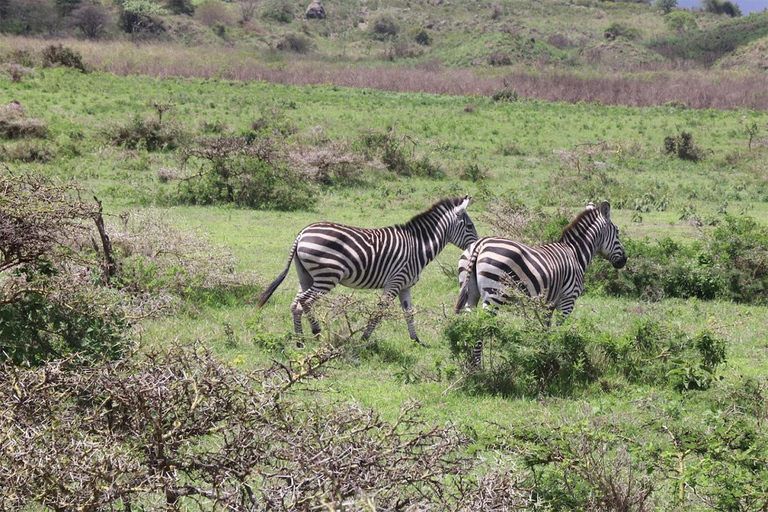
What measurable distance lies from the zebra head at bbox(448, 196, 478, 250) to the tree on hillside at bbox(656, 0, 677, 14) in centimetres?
9359

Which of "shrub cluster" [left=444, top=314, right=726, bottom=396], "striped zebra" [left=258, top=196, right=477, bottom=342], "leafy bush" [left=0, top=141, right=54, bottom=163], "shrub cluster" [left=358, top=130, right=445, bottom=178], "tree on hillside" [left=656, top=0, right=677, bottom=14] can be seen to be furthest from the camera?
"tree on hillside" [left=656, top=0, right=677, bottom=14]

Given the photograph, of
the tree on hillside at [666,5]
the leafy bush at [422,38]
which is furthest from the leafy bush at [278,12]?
the tree on hillside at [666,5]

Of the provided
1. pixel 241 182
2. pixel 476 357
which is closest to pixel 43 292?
pixel 476 357

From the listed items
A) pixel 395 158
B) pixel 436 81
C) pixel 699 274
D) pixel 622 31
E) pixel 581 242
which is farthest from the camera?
pixel 622 31

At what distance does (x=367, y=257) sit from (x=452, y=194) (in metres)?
12.1

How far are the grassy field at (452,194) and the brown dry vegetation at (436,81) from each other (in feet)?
8.76

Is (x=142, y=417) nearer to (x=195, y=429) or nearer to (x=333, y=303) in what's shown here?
(x=195, y=429)

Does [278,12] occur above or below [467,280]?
above

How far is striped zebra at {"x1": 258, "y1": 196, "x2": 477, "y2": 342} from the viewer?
911 centimetres

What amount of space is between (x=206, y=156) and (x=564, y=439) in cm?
1528

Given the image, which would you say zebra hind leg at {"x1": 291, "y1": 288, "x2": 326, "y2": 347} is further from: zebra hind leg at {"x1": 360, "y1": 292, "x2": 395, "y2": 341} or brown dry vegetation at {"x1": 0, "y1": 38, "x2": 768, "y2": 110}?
brown dry vegetation at {"x1": 0, "y1": 38, "x2": 768, "y2": 110}

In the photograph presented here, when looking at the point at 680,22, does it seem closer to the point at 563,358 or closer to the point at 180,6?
the point at 180,6

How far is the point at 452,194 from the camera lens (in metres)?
21.2

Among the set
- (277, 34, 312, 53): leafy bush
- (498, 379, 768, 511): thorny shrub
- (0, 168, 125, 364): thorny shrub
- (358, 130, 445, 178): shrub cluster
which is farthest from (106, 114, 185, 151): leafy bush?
(277, 34, 312, 53): leafy bush
